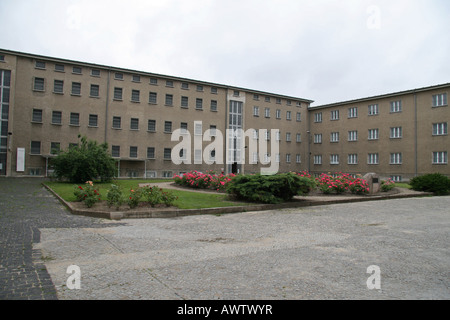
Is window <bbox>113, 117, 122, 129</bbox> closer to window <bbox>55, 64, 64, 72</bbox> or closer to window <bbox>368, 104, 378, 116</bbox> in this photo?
window <bbox>55, 64, 64, 72</bbox>

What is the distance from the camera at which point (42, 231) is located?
7.45m

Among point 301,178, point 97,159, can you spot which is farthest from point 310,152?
point 301,178

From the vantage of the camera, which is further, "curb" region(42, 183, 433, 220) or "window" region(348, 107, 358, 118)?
"window" region(348, 107, 358, 118)

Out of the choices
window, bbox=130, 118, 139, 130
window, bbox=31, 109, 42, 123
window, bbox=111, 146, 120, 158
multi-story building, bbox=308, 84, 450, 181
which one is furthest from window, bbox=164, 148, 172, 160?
multi-story building, bbox=308, 84, 450, 181

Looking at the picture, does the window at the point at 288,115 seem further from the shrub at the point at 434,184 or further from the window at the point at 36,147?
the window at the point at 36,147

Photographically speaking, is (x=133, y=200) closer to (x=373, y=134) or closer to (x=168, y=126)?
(x=168, y=126)

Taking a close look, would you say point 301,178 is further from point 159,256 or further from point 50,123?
point 50,123

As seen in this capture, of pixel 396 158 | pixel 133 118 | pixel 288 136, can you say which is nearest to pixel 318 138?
pixel 288 136

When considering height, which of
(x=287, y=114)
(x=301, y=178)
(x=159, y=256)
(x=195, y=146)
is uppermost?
(x=287, y=114)

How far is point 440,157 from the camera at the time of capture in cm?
3391

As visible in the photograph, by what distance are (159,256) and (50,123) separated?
3383 centimetres

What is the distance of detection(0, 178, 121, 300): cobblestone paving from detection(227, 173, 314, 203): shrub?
6081 millimetres

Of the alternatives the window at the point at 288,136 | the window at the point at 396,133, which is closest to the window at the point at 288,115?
the window at the point at 288,136

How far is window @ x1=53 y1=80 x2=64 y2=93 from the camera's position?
34.7 metres
